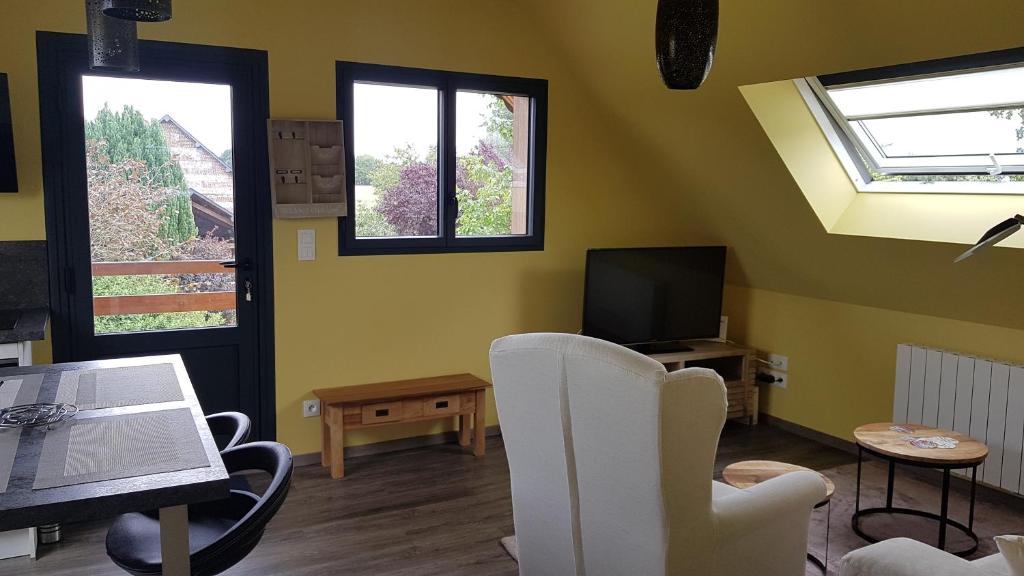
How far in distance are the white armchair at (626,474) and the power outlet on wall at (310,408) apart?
2.01 m

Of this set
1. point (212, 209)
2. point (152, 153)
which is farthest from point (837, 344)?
point (152, 153)

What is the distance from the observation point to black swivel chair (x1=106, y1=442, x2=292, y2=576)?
2.11 metres

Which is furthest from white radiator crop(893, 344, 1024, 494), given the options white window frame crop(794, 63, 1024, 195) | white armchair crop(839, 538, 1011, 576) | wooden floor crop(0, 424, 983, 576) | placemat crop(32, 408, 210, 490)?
placemat crop(32, 408, 210, 490)

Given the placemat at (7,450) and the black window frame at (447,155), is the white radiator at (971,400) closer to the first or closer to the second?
the black window frame at (447,155)

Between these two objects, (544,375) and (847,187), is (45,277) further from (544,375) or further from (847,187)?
(847,187)

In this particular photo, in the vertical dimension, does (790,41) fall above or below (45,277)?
above

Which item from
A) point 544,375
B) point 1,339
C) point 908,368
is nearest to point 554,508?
point 544,375

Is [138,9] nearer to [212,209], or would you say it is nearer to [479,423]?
[212,209]

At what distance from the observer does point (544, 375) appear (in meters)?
2.58

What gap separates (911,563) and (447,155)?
11.0 feet

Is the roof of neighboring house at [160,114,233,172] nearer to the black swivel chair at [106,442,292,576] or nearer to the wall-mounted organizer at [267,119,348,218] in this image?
the wall-mounted organizer at [267,119,348,218]

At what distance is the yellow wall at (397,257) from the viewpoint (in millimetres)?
4062

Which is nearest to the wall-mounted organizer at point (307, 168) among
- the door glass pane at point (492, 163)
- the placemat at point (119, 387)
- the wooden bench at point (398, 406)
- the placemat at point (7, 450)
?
the door glass pane at point (492, 163)

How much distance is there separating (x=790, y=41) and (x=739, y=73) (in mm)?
418
